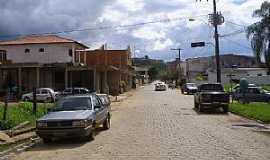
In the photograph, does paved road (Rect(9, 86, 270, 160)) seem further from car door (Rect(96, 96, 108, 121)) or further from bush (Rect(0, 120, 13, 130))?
bush (Rect(0, 120, 13, 130))

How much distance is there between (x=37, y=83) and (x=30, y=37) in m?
14.3

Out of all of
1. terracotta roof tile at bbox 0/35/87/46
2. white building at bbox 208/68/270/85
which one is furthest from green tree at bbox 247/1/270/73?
terracotta roof tile at bbox 0/35/87/46

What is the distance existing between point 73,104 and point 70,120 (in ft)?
6.97

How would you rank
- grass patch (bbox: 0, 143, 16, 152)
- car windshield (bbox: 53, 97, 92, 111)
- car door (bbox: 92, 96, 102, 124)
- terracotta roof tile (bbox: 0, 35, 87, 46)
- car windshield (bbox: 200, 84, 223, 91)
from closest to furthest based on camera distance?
grass patch (bbox: 0, 143, 16, 152), car windshield (bbox: 53, 97, 92, 111), car door (bbox: 92, 96, 102, 124), car windshield (bbox: 200, 84, 223, 91), terracotta roof tile (bbox: 0, 35, 87, 46)

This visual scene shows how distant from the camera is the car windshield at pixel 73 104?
18.4 metres

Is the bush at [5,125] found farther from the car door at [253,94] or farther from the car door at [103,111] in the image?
the car door at [253,94]

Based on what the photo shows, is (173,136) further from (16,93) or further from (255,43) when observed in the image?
(255,43)

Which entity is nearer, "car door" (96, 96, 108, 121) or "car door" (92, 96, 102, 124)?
"car door" (92, 96, 102, 124)

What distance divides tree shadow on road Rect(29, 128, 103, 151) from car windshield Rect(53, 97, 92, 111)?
43.7 inches

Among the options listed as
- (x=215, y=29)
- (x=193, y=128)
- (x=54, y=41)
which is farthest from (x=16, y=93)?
(x=193, y=128)

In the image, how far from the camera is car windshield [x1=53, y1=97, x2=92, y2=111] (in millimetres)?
18391

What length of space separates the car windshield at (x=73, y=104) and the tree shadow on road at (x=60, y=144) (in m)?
1.11

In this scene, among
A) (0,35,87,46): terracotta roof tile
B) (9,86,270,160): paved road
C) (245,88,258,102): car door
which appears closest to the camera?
(9,86,270,160): paved road

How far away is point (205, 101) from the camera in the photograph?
107 feet
